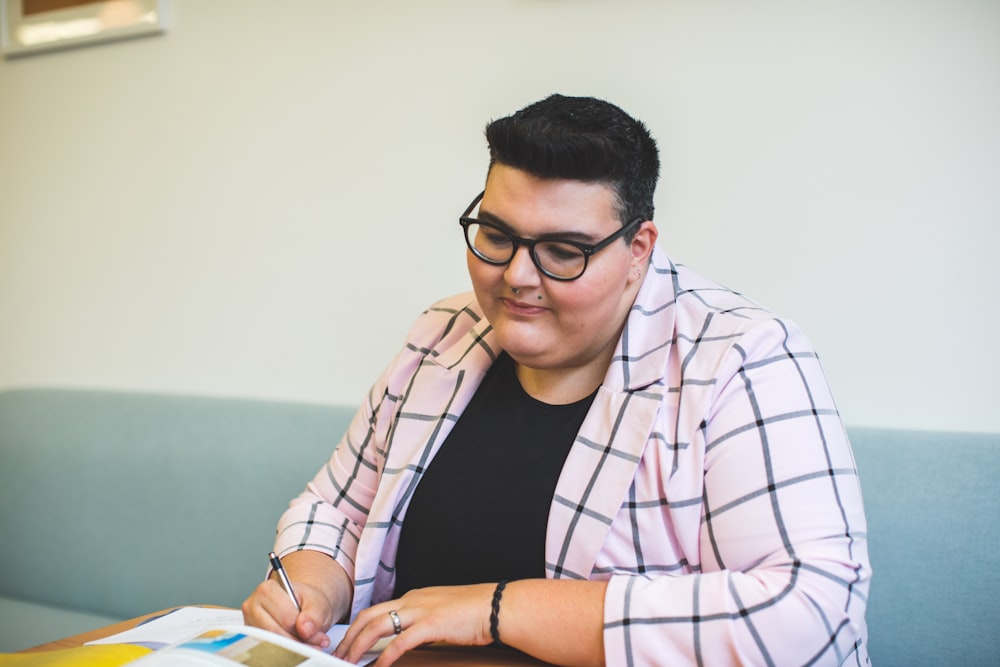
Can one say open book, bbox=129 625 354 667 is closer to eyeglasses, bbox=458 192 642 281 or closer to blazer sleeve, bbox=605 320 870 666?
blazer sleeve, bbox=605 320 870 666

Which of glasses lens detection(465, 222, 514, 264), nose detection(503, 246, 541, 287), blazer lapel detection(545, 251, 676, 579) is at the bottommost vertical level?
blazer lapel detection(545, 251, 676, 579)

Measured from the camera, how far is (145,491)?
215 centimetres

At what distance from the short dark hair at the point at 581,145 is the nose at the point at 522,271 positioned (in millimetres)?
115

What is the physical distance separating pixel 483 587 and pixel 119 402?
1.57 meters

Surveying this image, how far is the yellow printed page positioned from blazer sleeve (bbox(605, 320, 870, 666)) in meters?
0.58

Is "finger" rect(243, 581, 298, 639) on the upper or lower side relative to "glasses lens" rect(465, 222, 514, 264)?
lower

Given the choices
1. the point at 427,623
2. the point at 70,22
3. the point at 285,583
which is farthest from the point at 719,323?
the point at 70,22

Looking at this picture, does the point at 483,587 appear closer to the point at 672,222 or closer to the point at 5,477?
the point at 672,222

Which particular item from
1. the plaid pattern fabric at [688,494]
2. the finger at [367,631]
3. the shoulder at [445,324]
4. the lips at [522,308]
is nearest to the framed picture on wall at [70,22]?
the shoulder at [445,324]

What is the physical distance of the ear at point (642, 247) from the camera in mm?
1237

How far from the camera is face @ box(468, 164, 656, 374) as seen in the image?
3.80ft

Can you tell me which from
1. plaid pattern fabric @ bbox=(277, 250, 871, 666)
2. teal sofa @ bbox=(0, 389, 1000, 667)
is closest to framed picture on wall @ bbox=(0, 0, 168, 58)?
teal sofa @ bbox=(0, 389, 1000, 667)

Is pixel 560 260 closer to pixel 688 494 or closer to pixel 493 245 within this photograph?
pixel 493 245

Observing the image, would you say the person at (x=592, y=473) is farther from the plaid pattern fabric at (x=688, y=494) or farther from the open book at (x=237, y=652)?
the open book at (x=237, y=652)
